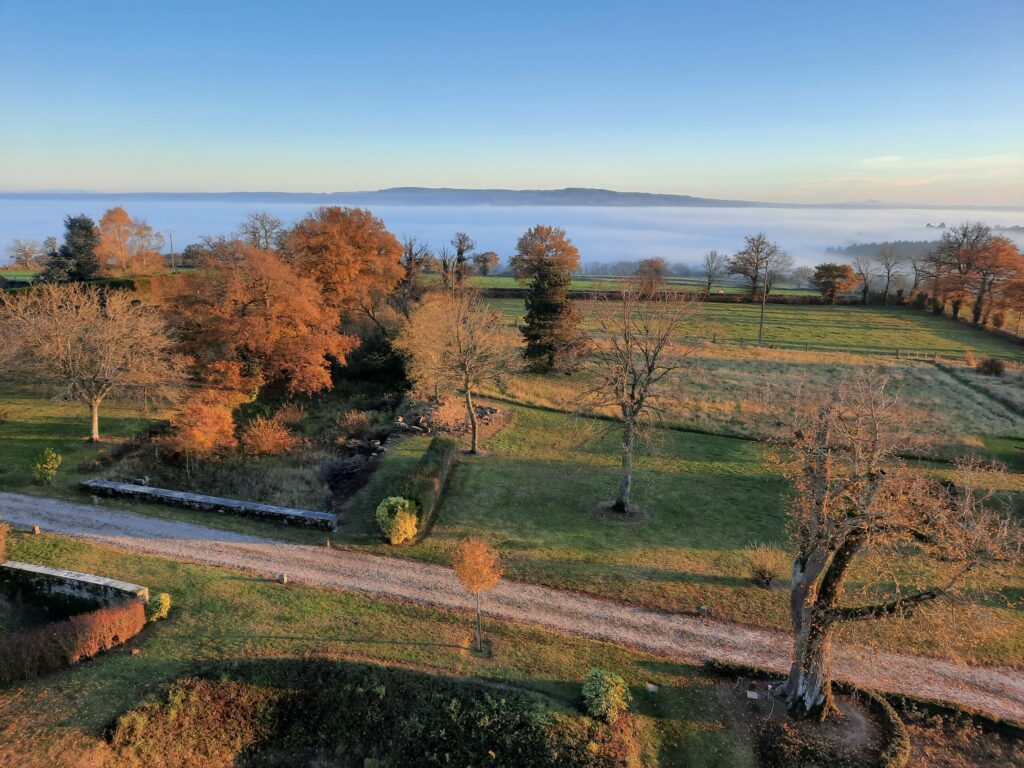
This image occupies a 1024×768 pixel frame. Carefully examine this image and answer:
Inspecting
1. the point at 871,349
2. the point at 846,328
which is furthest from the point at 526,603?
the point at 846,328

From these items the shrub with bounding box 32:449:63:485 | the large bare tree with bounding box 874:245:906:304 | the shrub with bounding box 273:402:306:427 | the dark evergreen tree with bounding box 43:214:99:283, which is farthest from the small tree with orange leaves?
the large bare tree with bounding box 874:245:906:304

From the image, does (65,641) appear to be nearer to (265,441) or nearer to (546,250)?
(265,441)

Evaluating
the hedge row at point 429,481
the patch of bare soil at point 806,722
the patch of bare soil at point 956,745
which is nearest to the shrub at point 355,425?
the hedge row at point 429,481

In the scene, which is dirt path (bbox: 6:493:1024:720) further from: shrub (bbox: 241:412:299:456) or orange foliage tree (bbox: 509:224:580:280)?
orange foliage tree (bbox: 509:224:580:280)

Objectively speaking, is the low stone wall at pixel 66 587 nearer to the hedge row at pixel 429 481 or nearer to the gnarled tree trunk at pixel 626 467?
the hedge row at pixel 429 481

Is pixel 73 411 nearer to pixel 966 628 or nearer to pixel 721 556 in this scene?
pixel 721 556

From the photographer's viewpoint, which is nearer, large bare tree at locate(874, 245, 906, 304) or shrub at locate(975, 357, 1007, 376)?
shrub at locate(975, 357, 1007, 376)

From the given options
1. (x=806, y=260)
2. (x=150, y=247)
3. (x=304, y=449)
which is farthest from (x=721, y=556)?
(x=806, y=260)
